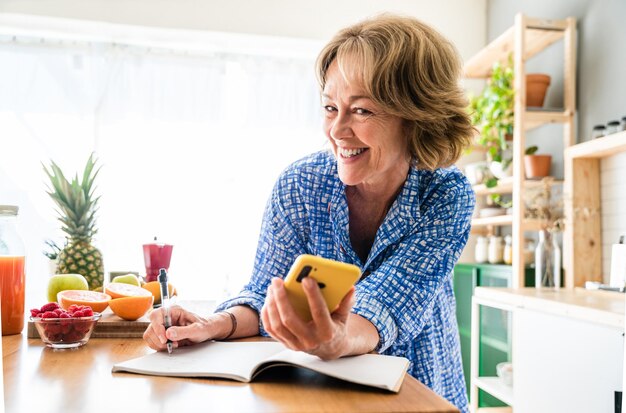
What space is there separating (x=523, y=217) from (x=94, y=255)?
8.02ft

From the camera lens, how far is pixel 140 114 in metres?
4.52

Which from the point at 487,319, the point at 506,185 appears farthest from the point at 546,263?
the point at 506,185

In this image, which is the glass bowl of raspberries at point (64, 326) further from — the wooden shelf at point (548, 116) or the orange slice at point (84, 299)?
the wooden shelf at point (548, 116)

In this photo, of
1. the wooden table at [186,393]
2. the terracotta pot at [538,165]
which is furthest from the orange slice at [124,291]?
the terracotta pot at [538,165]

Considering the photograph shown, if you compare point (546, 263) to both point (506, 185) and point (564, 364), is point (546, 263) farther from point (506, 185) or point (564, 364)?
point (564, 364)

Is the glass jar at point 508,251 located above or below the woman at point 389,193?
below

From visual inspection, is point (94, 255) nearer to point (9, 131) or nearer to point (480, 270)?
point (480, 270)

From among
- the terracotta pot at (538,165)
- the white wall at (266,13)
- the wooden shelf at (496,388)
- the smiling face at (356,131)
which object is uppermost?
the white wall at (266,13)

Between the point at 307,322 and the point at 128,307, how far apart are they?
0.60m

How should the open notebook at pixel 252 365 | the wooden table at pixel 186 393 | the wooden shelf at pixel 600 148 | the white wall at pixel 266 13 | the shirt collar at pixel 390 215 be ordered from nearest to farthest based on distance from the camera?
the wooden table at pixel 186 393, the open notebook at pixel 252 365, the shirt collar at pixel 390 215, the wooden shelf at pixel 600 148, the white wall at pixel 266 13

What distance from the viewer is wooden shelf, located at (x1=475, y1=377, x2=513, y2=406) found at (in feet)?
9.37

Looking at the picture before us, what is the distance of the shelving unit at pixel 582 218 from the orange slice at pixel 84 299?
2.42 metres

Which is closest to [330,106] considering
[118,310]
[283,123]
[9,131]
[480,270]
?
[118,310]

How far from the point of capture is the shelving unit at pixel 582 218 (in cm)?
305
